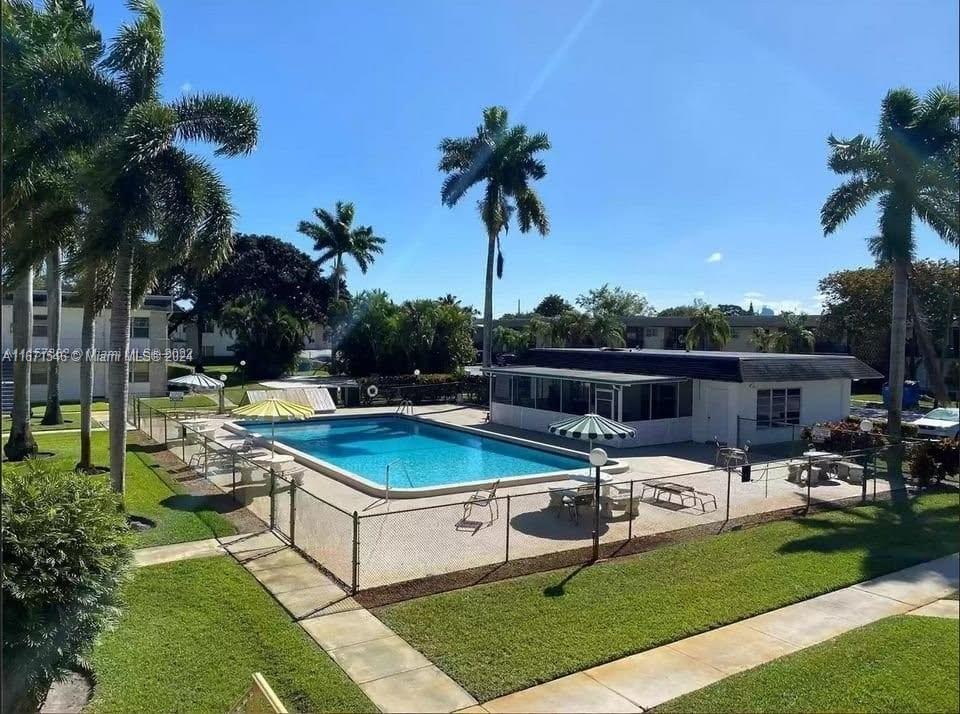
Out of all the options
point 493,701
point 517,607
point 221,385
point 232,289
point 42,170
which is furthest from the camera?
point 232,289

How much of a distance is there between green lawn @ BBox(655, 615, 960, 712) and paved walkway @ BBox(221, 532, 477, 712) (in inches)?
96.3

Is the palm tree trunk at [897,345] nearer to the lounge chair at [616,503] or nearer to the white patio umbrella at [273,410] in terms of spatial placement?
the lounge chair at [616,503]

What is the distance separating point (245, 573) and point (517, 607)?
4.50 meters

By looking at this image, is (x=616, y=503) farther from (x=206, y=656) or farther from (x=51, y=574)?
(x=51, y=574)

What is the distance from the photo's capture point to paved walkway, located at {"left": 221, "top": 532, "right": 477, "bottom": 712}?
6980 mm

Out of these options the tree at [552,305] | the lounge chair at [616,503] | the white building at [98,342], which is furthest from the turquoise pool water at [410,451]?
the tree at [552,305]

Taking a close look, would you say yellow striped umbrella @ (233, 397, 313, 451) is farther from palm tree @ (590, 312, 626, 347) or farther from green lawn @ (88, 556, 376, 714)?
palm tree @ (590, 312, 626, 347)

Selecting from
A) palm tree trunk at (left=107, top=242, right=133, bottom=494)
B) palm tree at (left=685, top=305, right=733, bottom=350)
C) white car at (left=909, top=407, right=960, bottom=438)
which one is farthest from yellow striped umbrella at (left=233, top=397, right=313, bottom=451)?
palm tree at (left=685, top=305, right=733, bottom=350)

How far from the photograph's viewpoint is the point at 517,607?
9.27 meters

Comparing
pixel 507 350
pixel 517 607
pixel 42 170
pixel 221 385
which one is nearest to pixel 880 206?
pixel 517 607

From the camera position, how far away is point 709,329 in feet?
171

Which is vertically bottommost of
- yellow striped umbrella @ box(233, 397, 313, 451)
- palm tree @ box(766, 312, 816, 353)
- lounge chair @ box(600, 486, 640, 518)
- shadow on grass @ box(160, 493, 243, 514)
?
shadow on grass @ box(160, 493, 243, 514)

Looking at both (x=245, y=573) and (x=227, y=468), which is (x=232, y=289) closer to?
(x=227, y=468)

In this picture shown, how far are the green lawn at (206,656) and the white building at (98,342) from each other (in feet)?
103
